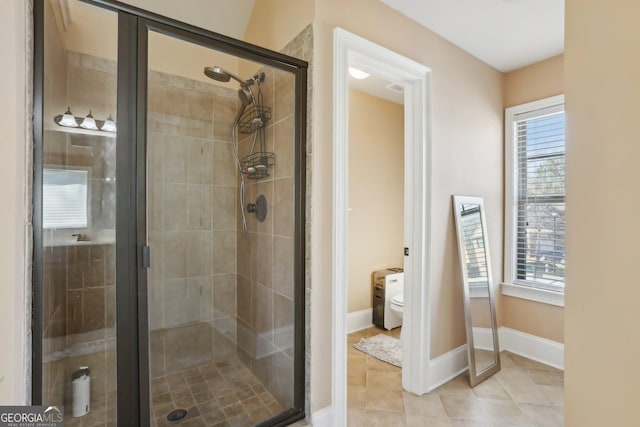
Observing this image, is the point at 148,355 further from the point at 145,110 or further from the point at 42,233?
the point at 145,110

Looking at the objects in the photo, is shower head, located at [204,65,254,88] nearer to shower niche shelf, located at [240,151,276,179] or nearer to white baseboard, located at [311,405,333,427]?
shower niche shelf, located at [240,151,276,179]

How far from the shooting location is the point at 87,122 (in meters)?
1.37

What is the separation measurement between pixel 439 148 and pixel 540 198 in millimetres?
1263

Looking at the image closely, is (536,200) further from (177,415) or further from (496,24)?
(177,415)

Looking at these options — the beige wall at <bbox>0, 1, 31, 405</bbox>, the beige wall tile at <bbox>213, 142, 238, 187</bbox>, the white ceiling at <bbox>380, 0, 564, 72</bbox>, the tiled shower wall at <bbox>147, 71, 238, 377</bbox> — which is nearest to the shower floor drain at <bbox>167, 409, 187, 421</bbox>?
the tiled shower wall at <bbox>147, 71, 238, 377</bbox>

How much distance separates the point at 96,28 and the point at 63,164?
660 millimetres

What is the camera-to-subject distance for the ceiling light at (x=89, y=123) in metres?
1.36

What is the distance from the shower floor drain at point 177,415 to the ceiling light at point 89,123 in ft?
4.94

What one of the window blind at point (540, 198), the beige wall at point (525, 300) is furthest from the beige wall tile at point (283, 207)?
the window blind at point (540, 198)

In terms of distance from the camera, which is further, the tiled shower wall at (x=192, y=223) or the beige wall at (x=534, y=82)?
the beige wall at (x=534, y=82)

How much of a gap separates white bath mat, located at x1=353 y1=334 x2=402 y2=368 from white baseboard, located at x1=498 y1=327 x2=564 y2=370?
3.41ft

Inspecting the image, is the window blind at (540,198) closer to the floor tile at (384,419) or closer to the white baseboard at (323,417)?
the floor tile at (384,419)

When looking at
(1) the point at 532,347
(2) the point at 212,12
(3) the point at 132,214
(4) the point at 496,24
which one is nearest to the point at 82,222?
→ (3) the point at 132,214

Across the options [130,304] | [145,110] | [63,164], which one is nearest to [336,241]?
[130,304]
